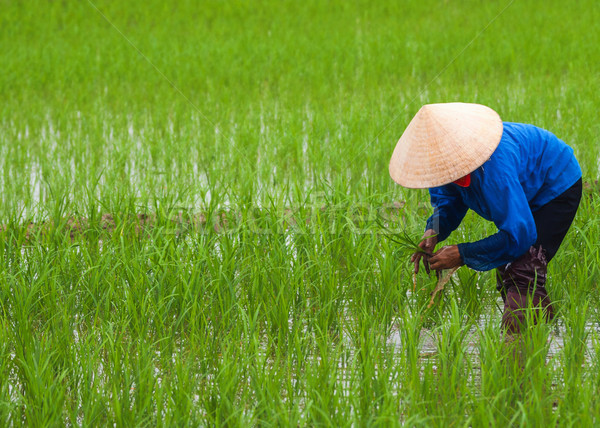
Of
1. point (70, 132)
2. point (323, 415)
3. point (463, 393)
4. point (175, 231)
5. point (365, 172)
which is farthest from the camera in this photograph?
point (70, 132)

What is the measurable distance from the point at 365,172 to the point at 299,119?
1128 millimetres

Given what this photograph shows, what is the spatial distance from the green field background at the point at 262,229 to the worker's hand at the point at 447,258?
155 mm

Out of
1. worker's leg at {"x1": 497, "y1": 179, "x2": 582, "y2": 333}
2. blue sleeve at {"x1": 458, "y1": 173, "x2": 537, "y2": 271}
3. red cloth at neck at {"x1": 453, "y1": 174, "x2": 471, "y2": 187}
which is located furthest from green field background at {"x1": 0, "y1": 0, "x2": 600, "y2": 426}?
red cloth at neck at {"x1": 453, "y1": 174, "x2": 471, "y2": 187}

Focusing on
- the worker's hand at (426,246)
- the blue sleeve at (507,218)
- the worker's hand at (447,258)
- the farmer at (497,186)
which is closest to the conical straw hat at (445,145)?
the farmer at (497,186)

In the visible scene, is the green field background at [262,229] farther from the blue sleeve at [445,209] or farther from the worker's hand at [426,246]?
the blue sleeve at [445,209]

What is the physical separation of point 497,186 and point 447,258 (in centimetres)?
31

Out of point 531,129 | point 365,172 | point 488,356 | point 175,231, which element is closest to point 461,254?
point 488,356

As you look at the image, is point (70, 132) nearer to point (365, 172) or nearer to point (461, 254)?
point (365, 172)

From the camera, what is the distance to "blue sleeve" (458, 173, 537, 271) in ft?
6.91

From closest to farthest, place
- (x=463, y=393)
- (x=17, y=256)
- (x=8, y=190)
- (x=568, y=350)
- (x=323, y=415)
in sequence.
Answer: (x=323, y=415)
(x=463, y=393)
(x=568, y=350)
(x=17, y=256)
(x=8, y=190)

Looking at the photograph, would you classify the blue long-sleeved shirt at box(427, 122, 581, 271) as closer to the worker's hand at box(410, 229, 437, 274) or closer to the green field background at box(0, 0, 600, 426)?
the worker's hand at box(410, 229, 437, 274)

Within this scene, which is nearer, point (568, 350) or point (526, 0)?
point (568, 350)

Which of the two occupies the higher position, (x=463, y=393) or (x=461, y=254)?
(x=461, y=254)

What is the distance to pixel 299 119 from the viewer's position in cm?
559
